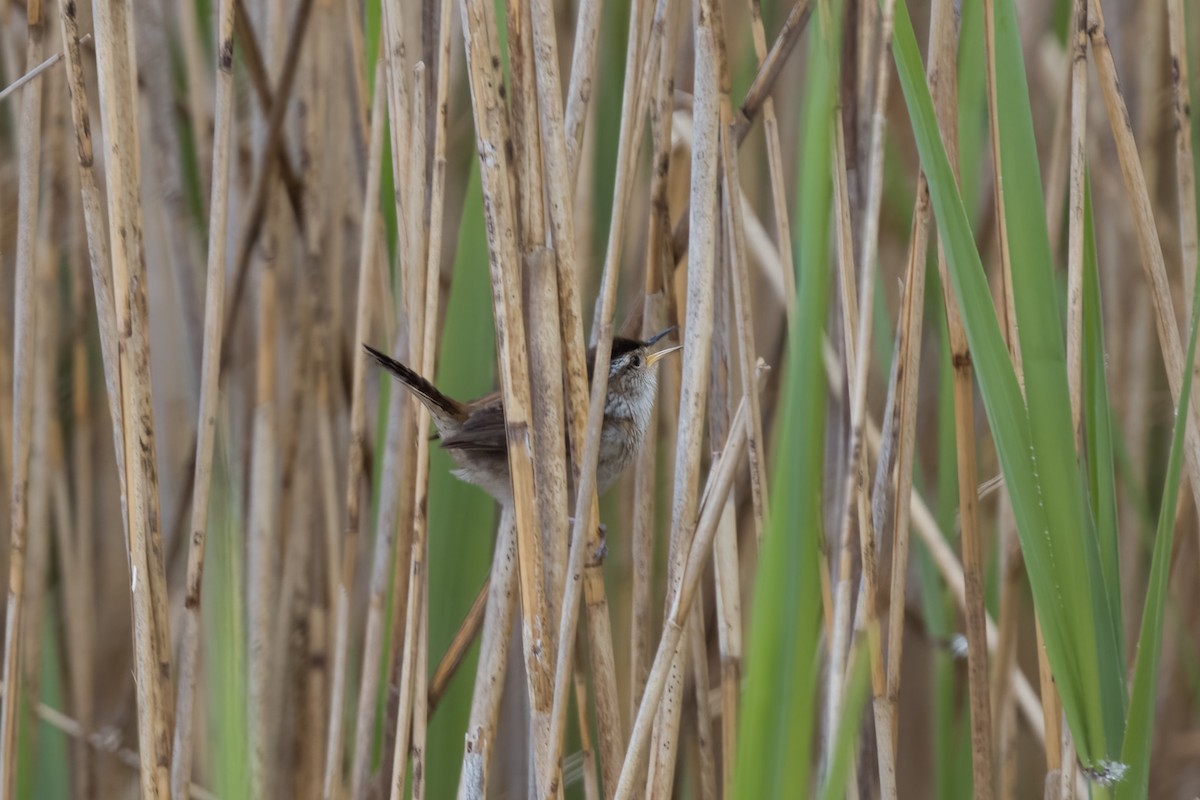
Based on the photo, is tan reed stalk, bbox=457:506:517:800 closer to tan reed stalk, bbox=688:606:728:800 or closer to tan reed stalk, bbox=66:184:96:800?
tan reed stalk, bbox=688:606:728:800

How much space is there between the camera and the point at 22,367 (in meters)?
1.29

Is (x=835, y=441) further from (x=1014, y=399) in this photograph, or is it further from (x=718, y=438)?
(x=1014, y=399)

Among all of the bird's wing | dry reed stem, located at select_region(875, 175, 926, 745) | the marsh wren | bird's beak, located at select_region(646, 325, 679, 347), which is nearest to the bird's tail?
the marsh wren

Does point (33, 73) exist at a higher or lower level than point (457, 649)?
higher

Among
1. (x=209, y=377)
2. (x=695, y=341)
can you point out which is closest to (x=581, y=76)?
(x=695, y=341)

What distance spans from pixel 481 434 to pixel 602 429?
21cm

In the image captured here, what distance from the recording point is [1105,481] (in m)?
0.97

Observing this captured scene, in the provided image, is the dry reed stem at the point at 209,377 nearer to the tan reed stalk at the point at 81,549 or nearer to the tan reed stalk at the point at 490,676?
the tan reed stalk at the point at 490,676

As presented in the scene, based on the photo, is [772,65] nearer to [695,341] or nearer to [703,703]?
[695,341]

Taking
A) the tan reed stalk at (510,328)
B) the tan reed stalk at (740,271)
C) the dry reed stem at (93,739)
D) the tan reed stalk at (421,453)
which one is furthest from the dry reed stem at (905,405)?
the dry reed stem at (93,739)

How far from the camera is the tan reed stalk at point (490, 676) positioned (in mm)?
1142

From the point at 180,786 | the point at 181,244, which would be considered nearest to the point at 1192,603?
the point at 180,786

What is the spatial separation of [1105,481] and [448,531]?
84 cm

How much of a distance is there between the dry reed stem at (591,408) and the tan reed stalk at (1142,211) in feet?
1.51
